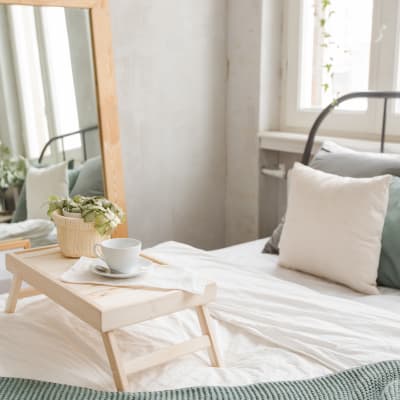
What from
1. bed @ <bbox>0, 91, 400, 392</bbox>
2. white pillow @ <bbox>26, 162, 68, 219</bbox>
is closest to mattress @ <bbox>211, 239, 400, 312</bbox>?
bed @ <bbox>0, 91, 400, 392</bbox>

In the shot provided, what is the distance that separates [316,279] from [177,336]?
2.06ft

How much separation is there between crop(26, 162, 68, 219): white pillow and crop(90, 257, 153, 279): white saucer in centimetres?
97

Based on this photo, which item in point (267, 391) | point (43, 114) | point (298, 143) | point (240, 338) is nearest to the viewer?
point (267, 391)

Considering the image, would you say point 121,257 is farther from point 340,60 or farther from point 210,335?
point 340,60

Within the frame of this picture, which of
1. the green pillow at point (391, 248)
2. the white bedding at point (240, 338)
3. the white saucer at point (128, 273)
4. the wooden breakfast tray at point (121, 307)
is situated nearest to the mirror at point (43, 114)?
the white bedding at point (240, 338)

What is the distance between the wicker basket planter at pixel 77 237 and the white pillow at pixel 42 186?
795 mm

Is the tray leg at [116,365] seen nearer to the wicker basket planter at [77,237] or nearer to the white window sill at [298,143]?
the wicker basket planter at [77,237]

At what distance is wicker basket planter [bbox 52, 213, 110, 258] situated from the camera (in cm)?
147

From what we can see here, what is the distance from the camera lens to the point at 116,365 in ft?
3.67

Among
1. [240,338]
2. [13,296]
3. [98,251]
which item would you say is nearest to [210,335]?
[240,338]

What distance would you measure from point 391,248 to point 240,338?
62cm

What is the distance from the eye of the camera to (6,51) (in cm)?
213

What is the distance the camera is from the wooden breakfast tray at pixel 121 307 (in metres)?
1.12

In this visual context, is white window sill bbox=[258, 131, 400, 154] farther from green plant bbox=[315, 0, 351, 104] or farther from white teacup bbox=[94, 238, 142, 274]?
white teacup bbox=[94, 238, 142, 274]
